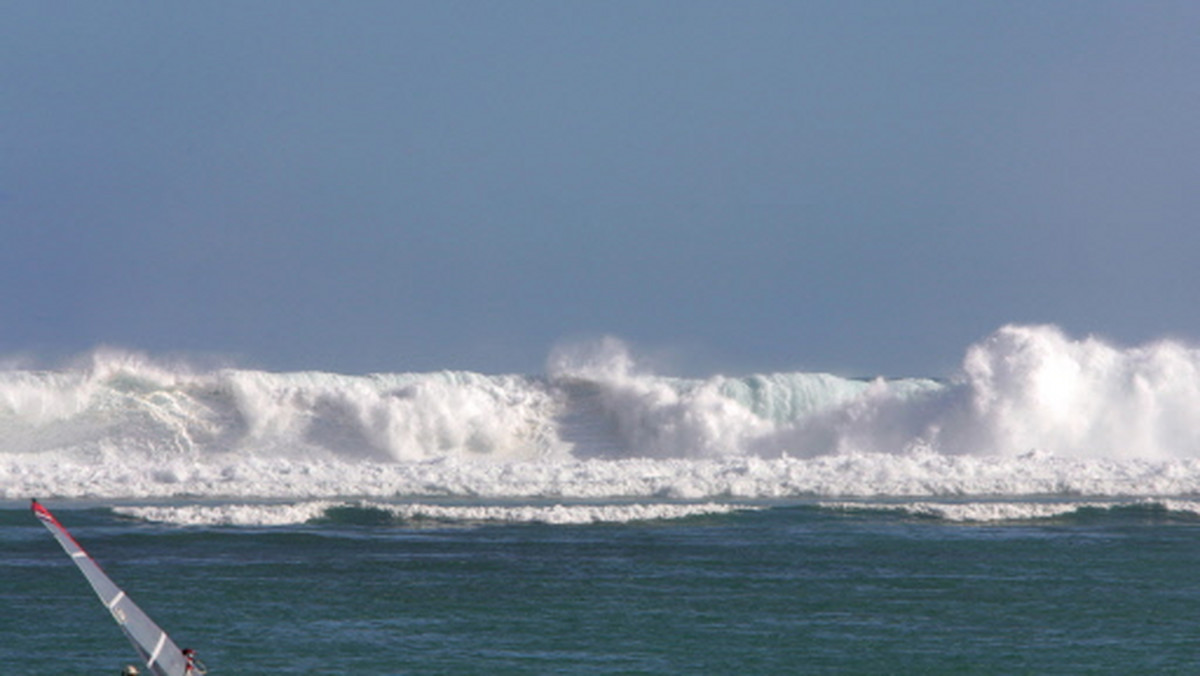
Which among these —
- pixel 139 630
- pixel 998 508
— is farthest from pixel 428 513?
pixel 139 630

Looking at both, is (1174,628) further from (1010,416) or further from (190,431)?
(190,431)

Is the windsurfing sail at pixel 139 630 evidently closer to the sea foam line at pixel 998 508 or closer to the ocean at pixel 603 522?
the ocean at pixel 603 522

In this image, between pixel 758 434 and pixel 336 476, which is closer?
pixel 336 476

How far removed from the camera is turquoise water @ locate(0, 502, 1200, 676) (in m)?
17.7

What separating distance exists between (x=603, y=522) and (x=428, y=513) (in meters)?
3.57

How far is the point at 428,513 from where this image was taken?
3088 cm

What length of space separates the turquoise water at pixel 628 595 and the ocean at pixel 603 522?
8cm

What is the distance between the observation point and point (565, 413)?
48469 mm

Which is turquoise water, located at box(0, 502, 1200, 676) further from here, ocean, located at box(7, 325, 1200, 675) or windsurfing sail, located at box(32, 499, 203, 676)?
windsurfing sail, located at box(32, 499, 203, 676)

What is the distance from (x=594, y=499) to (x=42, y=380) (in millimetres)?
20607

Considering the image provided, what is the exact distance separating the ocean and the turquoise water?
78mm

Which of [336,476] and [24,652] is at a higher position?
[336,476]

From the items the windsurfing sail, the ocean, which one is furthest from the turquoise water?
the windsurfing sail

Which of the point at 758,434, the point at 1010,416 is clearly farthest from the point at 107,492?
the point at 1010,416
